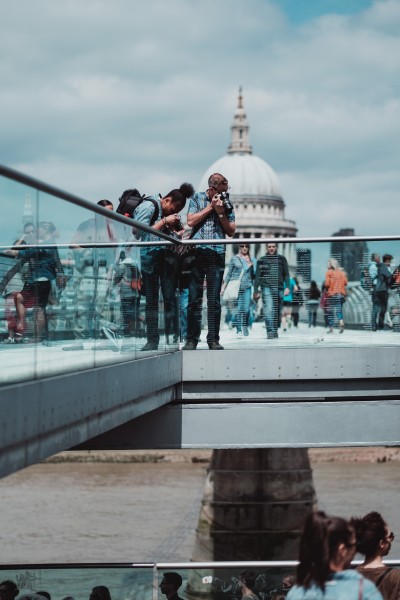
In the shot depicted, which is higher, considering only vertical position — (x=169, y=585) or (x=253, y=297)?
(x=253, y=297)

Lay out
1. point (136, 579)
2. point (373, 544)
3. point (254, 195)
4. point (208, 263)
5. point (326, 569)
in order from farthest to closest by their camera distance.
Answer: point (254, 195) → point (208, 263) → point (136, 579) → point (373, 544) → point (326, 569)

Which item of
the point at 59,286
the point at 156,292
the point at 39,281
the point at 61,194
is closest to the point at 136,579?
the point at 156,292

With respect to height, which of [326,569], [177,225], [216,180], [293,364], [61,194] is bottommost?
[326,569]

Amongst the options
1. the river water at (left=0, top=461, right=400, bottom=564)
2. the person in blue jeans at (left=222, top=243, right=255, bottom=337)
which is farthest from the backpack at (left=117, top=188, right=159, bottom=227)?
the river water at (left=0, top=461, right=400, bottom=564)

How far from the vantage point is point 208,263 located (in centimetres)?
1202

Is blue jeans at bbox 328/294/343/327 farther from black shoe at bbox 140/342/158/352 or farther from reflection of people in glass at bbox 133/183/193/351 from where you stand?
black shoe at bbox 140/342/158/352

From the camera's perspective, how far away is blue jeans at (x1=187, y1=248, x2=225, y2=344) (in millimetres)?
12008

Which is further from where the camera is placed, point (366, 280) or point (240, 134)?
point (240, 134)

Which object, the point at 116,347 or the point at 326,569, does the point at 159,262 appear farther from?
the point at 326,569

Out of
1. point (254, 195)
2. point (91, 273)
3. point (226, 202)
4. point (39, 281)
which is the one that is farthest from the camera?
point (254, 195)

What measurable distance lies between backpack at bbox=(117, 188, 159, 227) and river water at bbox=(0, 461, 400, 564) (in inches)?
1016

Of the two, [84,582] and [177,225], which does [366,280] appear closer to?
[177,225]

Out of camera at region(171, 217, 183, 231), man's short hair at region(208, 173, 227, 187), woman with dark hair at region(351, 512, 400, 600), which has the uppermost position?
man's short hair at region(208, 173, 227, 187)

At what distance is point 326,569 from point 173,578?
4.69 metres
